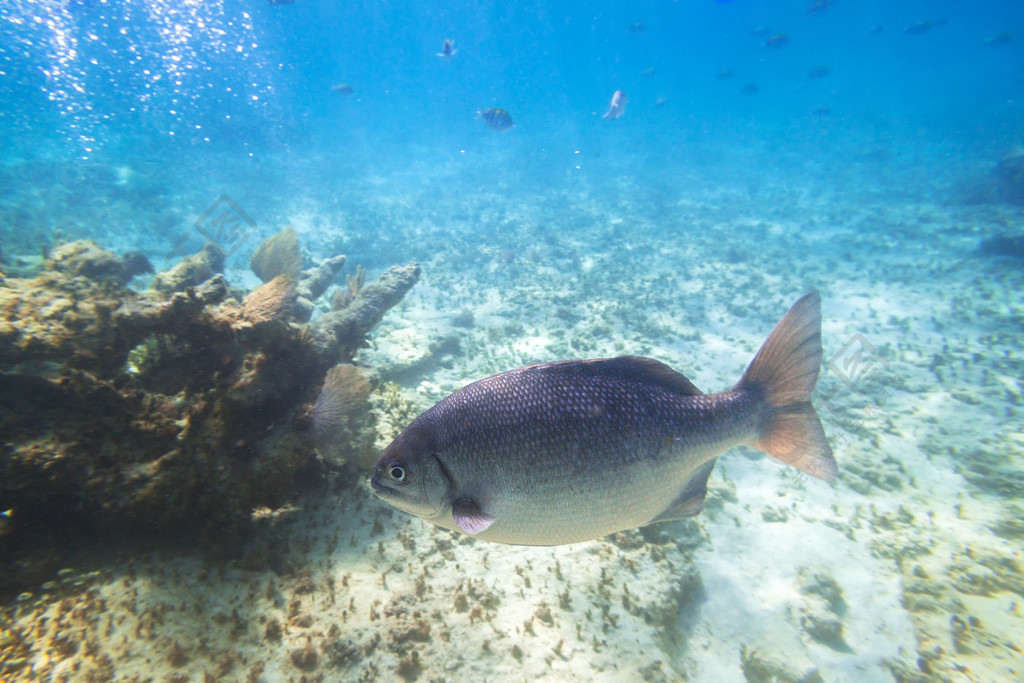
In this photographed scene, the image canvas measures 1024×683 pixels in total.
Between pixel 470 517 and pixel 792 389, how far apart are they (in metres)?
1.90

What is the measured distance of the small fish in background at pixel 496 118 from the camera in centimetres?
1227

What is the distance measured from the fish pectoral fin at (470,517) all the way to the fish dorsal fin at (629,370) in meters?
0.77

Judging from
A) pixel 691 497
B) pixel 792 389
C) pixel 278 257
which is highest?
pixel 278 257

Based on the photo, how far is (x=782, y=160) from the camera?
37594 mm

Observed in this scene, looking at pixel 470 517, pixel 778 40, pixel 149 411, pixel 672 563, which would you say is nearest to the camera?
→ pixel 470 517

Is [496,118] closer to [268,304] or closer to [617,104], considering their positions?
[617,104]

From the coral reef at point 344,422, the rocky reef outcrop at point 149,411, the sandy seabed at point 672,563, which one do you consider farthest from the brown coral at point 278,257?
the coral reef at point 344,422

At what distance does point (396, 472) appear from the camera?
6.41 ft

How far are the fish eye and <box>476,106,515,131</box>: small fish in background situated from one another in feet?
42.0

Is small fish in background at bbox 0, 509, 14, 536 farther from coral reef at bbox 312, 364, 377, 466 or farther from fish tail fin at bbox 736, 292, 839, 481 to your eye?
fish tail fin at bbox 736, 292, 839, 481

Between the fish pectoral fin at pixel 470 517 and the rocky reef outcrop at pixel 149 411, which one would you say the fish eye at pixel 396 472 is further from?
the rocky reef outcrop at pixel 149 411

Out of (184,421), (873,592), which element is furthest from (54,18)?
(873,592)

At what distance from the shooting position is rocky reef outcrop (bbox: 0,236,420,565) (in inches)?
100

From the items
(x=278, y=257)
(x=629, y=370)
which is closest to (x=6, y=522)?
(x=629, y=370)
